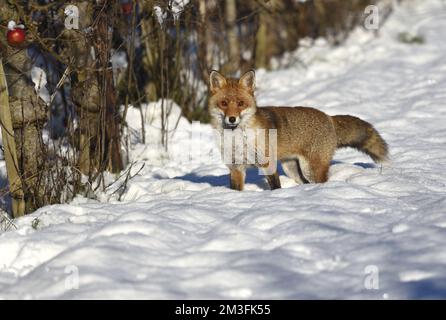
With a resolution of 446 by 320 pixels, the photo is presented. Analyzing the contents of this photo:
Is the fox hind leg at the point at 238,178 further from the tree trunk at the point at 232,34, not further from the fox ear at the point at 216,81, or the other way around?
the tree trunk at the point at 232,34

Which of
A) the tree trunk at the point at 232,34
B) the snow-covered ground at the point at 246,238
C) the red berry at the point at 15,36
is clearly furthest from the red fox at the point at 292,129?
the tree trunk at the point at 232,34

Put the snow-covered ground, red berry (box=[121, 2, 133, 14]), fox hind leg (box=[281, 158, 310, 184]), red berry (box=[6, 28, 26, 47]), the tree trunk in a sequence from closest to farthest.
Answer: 1. the snow-covered ground
2. red berry (box=[6, 28, 26, 47])
3. fox hind leg (box=[281, 158, 310, 184])
4. red berry (box=[121, 2, 133, 14])
5. the tree trunk

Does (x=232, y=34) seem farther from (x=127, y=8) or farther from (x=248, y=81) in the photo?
(x=248, y=81)

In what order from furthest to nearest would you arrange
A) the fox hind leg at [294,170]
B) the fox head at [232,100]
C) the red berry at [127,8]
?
1. the red berry at [127,8]
2. the fox hind leg at [294,170]
3. the fox head at [232,100]

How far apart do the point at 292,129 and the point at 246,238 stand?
208 cm

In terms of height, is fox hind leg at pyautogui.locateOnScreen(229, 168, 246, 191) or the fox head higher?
the fox head

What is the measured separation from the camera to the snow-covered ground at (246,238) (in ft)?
12.1

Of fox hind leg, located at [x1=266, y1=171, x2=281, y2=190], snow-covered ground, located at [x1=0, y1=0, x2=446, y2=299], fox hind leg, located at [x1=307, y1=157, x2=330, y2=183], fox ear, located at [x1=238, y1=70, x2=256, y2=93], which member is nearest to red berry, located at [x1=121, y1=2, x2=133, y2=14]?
fox ear, located at [x1=238, y1=70, x2=256, y2=93]

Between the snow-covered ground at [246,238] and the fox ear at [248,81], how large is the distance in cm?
98

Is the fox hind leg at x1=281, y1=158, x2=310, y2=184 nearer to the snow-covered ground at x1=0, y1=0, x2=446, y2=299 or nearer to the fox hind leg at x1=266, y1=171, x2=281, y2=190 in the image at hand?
the snow-covered ground at x1=0, y1=0, x2=446, y2=299

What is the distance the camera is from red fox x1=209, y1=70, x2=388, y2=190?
593 cm

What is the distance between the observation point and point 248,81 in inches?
240

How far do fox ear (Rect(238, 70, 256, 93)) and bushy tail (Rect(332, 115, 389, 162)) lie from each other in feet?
3.01
